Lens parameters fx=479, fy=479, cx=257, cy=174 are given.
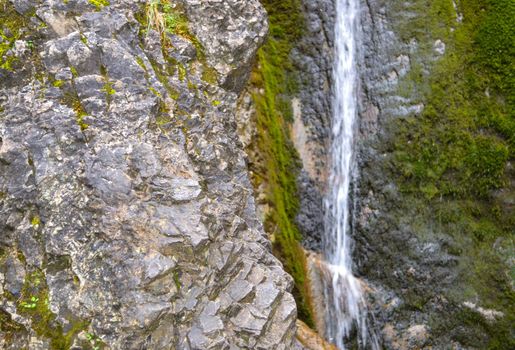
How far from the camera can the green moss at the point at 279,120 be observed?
5.46 meters

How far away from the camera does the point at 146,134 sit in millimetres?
3432

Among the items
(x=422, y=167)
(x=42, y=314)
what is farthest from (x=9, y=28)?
(x=422, y=167)

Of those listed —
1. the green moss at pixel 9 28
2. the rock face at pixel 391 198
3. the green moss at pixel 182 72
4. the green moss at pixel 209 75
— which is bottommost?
the rock face at pixel 391 198

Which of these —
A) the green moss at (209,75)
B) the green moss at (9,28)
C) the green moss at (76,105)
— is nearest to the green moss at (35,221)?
the green moss at (76,105)

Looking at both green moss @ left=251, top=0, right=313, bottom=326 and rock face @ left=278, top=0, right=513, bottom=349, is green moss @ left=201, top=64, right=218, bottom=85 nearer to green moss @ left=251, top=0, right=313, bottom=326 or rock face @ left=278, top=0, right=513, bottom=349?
green moss @ left=251, top=0, right=313, bottom=326

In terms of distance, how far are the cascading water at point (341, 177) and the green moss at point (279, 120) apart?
38 cm

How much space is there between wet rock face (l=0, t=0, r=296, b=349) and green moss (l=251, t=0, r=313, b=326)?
161 centimetres

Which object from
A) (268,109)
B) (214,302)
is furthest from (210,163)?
(268,109)

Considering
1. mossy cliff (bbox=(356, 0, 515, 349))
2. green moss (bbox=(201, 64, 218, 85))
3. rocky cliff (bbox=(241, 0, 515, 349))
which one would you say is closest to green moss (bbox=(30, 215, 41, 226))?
green moss (bbox=(201, 64, 218, 85))

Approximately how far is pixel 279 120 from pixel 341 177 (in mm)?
978

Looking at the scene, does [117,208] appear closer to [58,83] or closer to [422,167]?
[58,83]

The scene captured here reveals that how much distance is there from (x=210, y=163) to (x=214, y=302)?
1088 mm

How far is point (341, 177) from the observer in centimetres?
543

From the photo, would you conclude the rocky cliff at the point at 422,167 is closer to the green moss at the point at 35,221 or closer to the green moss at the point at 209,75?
the green moss at the point at 209,75
